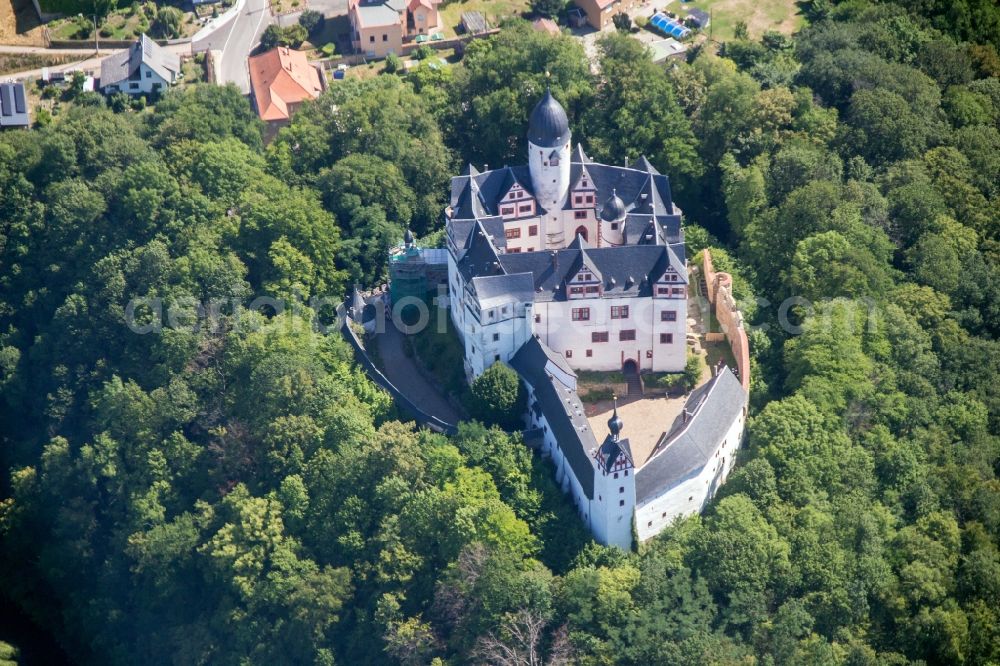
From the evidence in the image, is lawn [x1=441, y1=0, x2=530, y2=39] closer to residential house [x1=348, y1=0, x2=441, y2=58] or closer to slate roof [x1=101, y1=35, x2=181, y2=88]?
residential house [x1=348, y1=0, x2=441, y2=58]

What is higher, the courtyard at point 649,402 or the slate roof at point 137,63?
the courtyard at point 649,402

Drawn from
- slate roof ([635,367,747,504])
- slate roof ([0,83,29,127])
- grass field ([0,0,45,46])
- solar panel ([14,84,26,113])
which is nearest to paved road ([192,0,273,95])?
grass field ([0,0,45,46])

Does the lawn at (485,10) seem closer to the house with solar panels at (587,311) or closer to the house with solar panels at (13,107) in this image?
the house with solar panels at (13,107)

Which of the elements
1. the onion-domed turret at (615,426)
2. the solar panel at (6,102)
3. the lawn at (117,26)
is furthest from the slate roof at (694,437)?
the lawn at (117,26)

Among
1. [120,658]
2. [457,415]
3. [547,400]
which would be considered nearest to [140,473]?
[120,658]

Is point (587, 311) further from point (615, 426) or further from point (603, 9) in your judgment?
point (603, 9)

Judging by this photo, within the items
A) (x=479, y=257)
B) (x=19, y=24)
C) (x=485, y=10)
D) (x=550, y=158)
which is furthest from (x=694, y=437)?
(x=19, y=24)

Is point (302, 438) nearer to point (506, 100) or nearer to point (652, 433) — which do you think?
point (652, 433)
